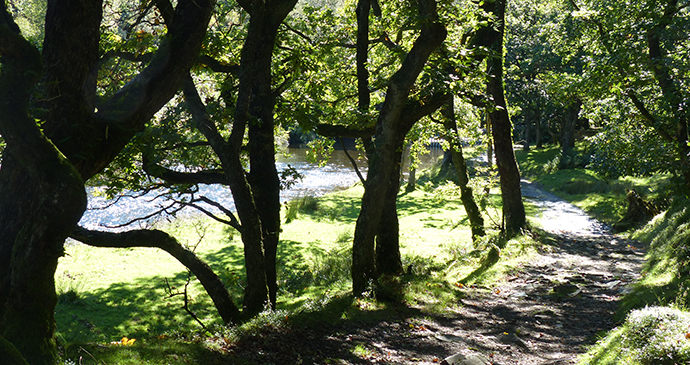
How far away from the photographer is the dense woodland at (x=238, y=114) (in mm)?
3621

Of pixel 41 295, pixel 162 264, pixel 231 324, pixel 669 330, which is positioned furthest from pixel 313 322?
pixel 162 264

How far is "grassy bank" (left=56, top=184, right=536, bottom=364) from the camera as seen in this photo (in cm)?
532

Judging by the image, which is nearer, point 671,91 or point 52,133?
point 52,133

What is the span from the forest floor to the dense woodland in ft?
3.20

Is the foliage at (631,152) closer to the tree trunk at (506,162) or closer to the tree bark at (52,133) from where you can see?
the tree trunk at (506,162)

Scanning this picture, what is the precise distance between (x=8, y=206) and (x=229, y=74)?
480cm

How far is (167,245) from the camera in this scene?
18.4 feet

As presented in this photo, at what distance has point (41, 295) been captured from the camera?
3670 mm

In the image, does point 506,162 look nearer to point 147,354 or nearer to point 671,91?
point 671,91

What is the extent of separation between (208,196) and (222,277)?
1339cm

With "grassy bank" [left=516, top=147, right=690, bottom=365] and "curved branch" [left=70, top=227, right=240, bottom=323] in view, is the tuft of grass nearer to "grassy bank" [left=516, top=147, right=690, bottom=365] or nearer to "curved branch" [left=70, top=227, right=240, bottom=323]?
"grassy bank" [left=516, top=147, right=690, bottom=365]

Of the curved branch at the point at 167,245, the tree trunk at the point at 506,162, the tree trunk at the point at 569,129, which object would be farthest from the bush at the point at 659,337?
the tree trunk at the point at 569,129

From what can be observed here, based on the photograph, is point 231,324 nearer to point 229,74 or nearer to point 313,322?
point 313,322

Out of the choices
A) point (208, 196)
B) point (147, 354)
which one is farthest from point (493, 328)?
point (208, 196)
